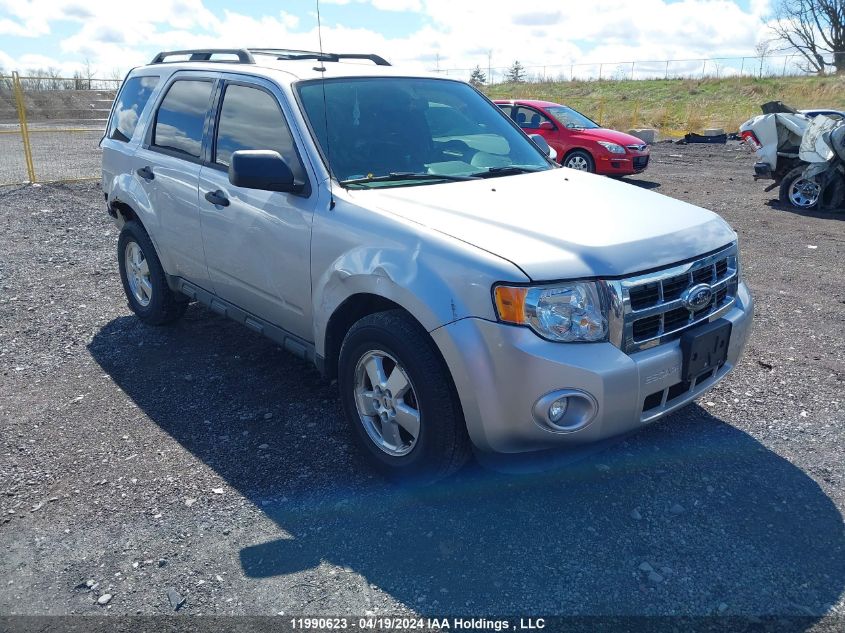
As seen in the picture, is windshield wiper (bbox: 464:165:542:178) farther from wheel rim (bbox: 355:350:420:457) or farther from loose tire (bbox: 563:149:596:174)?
loose tire (bbox: 563:149:596:174)

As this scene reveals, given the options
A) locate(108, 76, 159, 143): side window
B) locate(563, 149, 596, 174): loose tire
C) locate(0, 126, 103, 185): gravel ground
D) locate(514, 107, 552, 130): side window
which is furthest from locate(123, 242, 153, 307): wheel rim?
Result: locate(514, 107, 552, 130): side window

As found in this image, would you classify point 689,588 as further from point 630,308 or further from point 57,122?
point 57,122

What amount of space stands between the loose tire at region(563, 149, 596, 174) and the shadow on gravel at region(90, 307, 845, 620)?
1126 centimetres

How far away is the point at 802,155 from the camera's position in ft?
36.9

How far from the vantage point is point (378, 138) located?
4070 millimetres

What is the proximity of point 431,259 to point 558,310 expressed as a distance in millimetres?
580

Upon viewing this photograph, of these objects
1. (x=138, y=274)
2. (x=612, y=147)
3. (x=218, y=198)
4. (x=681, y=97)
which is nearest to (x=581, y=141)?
(x=612, y=147)

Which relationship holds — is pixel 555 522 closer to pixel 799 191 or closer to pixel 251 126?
pixel 251 126

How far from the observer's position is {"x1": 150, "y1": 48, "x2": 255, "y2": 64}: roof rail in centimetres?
476

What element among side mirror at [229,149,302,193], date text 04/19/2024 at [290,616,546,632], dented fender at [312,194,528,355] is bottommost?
date text 04/19/2024 at [290,616,546,632]

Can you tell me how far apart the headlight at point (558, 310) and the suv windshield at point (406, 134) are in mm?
1199

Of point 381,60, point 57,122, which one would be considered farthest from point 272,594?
point 57,122

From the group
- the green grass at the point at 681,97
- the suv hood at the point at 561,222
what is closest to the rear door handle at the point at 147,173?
the suv hood at the point at 561,222

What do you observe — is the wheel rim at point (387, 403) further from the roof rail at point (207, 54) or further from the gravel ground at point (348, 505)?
the roof rail at point (207, 54)
